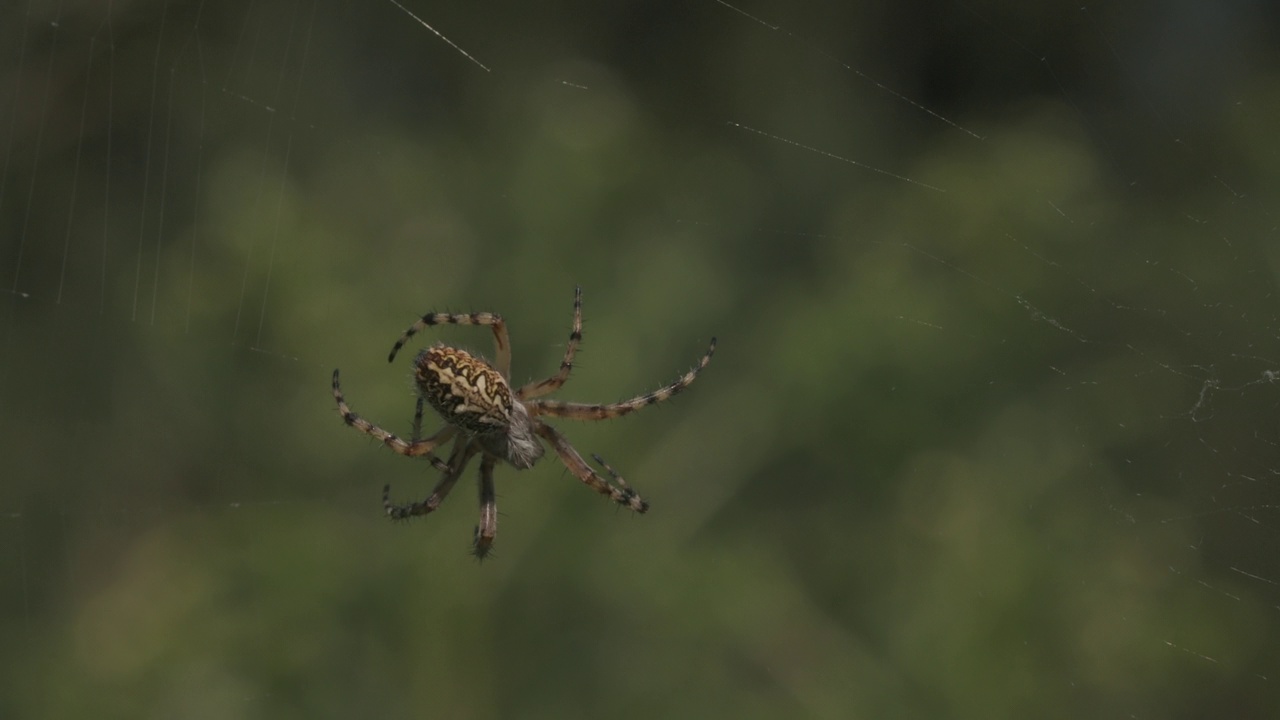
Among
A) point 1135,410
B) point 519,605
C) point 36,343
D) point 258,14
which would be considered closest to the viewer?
point 1135,410

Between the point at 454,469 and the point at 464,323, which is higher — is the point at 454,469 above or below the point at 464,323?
below

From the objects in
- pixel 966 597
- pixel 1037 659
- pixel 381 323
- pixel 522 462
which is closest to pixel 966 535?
pixel 966 597

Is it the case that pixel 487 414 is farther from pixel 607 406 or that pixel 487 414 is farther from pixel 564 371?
pixel 607 406

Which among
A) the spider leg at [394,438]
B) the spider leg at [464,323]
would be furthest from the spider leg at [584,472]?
the spider leg at [464,323]

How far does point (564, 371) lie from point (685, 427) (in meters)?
1.66

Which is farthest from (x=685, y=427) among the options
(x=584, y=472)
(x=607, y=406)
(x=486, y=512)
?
(x=486, y=512)

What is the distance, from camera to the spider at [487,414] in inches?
171

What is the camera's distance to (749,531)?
6.18 meters

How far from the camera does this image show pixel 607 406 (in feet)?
15.8

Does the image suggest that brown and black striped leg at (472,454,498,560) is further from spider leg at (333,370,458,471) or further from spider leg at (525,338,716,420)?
spider leg at (525,338,716,420)

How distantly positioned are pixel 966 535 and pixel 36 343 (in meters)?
7.21

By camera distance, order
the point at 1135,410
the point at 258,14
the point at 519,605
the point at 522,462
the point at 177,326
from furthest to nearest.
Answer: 1. the point at 258,14
2. the point at 177,326
3. the point at 519,605
4. the point at 1135,410
5. the point at 522,462

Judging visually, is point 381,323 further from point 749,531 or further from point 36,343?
point 36,343

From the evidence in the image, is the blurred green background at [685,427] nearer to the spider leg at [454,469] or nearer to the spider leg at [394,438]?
the spider leg at [454,469]
